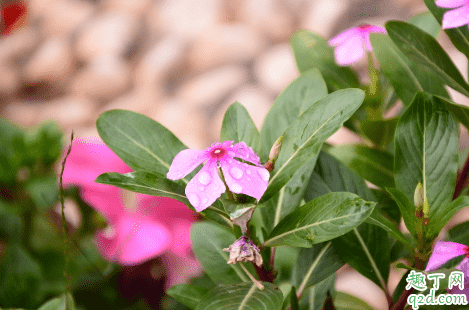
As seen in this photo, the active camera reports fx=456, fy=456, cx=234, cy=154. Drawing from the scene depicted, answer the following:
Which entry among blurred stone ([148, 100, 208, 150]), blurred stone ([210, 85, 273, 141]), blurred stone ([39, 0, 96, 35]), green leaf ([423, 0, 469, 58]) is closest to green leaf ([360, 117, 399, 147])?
green leaf ([423, 0, 469, 58])

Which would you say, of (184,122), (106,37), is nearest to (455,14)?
(184,122)

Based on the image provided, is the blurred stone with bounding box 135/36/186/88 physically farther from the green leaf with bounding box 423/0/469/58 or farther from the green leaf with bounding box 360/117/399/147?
the green leaf with bounding box 423/0/469/58

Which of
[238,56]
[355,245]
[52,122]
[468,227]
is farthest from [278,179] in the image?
[238,56]

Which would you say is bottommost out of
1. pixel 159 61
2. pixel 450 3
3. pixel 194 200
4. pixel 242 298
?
pixel 159 61

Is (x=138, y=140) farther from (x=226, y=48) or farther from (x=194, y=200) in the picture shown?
(x=226, y=48)

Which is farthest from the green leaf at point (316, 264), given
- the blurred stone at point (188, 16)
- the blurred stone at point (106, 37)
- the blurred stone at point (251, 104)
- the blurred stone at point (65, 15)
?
the blurred stone at point (65, 15)
